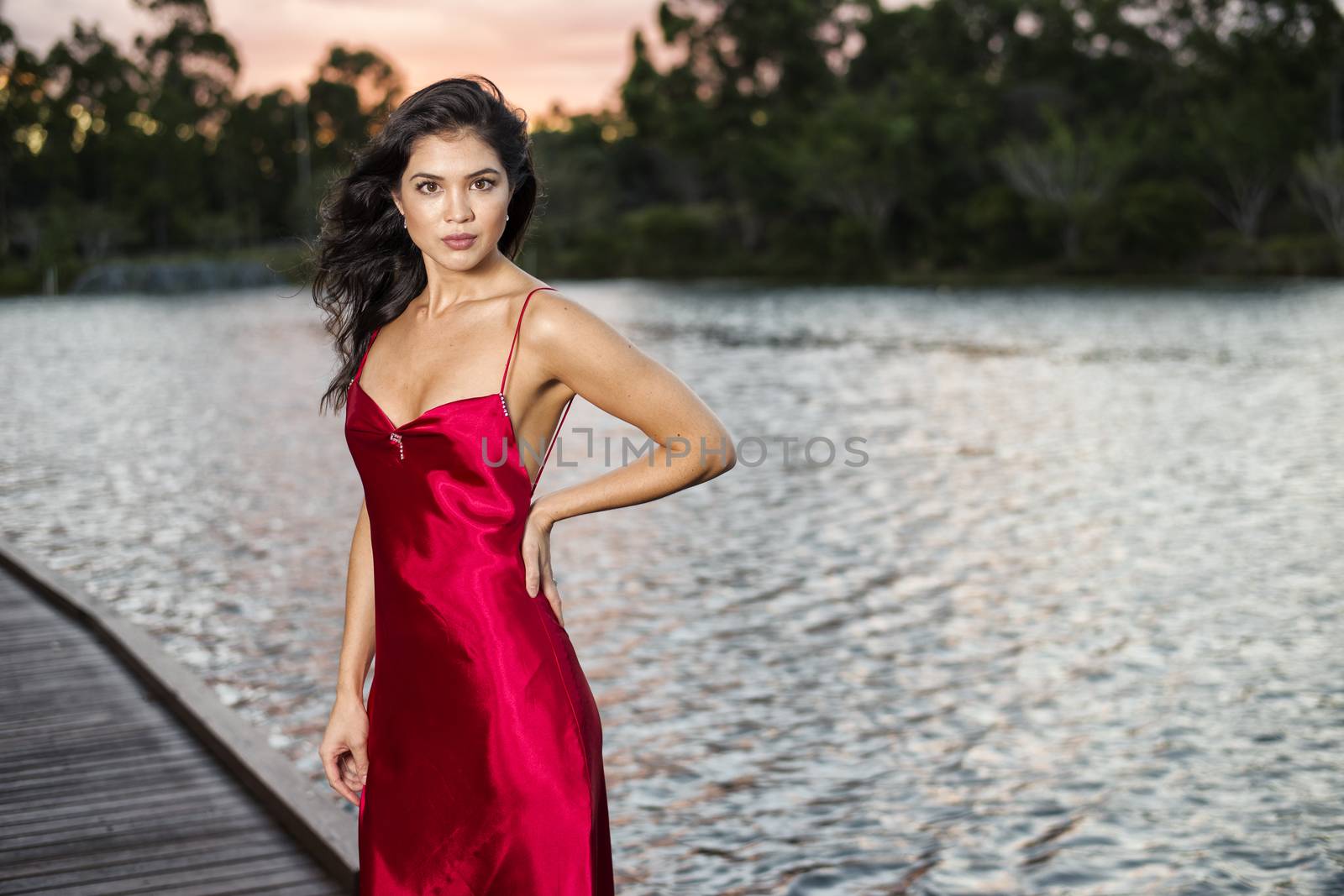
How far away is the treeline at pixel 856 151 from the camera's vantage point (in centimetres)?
4444

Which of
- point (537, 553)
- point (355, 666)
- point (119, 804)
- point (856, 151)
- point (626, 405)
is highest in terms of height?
point (856, 151)

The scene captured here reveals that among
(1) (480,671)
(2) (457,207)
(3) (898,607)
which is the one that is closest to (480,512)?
(1) (480,671)

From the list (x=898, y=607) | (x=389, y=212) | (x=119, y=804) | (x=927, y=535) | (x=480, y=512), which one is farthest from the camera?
(x=927, y=535)

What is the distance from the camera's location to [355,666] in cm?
201

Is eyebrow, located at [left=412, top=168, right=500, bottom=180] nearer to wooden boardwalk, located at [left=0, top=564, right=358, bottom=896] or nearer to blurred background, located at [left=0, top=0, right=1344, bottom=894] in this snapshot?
blurred background, located at [left=0, top=0, right=1344, bottom=894]

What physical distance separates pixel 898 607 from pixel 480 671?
663 cm

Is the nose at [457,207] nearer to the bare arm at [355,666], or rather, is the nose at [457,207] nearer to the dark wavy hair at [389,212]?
the dark wavy hair at [389,212]

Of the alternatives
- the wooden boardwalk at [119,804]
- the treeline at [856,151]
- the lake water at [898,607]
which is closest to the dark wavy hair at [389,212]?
the wooden boardwalk at [119,804]

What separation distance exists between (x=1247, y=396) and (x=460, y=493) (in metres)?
16.9

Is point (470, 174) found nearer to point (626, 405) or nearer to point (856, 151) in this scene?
point (626, 405)

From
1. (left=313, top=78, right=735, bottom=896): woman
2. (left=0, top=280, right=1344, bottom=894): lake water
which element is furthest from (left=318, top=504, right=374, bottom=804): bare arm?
(left=0, top=280, right=1344, bottom=894): lake water

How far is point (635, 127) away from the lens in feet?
209

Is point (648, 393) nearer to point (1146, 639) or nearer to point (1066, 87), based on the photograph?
point (1146, 639)

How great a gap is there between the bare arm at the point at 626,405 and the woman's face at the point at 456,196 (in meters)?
0.12
